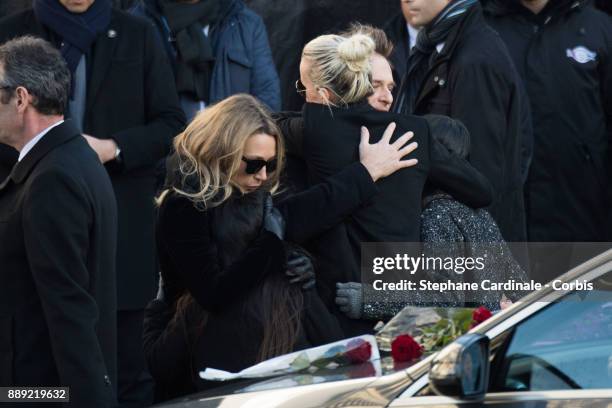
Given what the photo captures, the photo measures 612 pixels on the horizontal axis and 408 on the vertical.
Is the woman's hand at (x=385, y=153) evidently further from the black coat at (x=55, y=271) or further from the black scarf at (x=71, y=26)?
the black scarf at (x=71, y=26)

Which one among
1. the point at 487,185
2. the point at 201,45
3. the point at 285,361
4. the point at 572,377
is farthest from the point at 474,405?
the point at 201,45

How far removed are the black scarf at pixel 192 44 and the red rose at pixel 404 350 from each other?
10.1ft

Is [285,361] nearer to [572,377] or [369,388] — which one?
[369,388]

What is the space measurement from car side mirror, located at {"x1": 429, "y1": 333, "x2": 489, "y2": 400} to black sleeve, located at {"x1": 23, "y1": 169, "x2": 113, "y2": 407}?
147 cm

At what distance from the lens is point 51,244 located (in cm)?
463

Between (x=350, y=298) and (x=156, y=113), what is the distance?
5.67 feet

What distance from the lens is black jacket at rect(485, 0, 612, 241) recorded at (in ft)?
24.7

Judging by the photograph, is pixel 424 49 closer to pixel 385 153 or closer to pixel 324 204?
pixel 385 153

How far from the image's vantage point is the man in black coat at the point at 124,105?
6.38 meters

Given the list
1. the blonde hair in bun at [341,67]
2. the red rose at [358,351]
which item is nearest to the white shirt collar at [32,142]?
the blonde hair in bun at [341,67]

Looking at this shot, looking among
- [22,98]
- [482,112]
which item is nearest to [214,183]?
[22,98]

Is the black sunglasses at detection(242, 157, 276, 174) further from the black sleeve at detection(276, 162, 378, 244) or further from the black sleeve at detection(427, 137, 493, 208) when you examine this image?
the black sleeve at detection(427, 137, 493, 208)

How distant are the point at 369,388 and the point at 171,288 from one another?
148 centimetres

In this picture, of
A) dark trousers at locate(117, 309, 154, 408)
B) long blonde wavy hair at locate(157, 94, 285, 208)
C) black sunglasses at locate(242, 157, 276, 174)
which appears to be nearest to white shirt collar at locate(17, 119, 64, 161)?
long blonde wavy hair at locate(157, 94, 285, 208)
